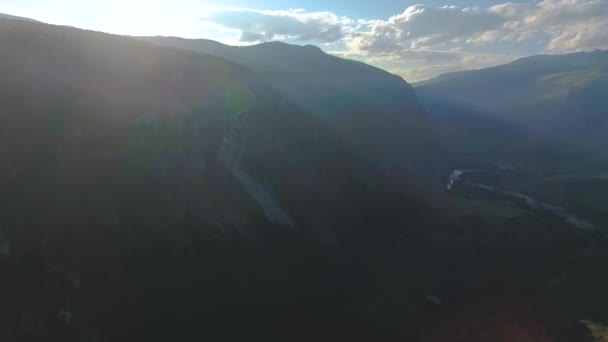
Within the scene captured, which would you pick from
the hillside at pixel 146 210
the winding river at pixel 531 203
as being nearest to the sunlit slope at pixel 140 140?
the hillside at pixel 146 210

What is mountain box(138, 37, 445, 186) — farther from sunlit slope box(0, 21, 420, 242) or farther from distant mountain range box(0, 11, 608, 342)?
sunlit slope box(0, 21, 420, 242)

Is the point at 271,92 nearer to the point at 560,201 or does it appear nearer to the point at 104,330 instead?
the point at 104,330

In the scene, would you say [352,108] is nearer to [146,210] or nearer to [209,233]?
[209,233]

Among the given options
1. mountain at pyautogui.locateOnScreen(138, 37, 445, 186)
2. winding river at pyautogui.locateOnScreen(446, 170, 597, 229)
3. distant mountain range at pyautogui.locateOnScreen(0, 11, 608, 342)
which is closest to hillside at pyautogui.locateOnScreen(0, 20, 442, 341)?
distant mountain range at pyautogui.locateOnScreen(0, 11, 608, 342)

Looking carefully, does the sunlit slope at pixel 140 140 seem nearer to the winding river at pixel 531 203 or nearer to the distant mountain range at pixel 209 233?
the distant mountain range at pixel 209 233

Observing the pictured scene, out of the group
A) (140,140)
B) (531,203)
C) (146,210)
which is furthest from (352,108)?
(146,210)
